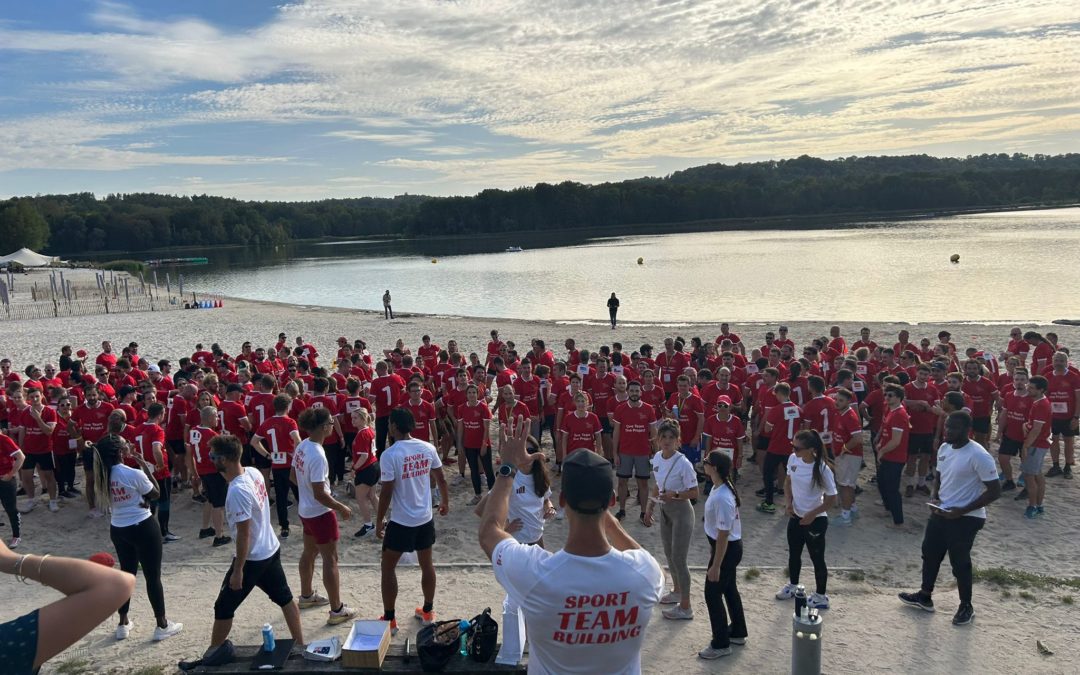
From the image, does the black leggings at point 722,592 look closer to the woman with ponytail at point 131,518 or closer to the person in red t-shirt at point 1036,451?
the woman with ponytail at point 131,518

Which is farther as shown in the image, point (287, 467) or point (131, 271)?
point (131, 271)

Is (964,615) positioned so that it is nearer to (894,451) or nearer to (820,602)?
(820,602)

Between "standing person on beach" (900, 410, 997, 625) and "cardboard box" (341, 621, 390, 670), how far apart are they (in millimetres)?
4969

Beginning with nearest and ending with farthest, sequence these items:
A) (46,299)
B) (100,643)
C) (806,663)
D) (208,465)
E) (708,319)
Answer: (806,663), (100,643), (208,465), (708,319), (46,299)

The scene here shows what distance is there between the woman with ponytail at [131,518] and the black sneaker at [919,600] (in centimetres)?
694

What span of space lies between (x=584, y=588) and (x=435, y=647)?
301cm

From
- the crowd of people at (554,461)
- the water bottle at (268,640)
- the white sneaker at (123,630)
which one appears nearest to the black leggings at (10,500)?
the crowd of people at (554,461)

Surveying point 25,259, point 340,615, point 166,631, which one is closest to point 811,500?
point 340,615

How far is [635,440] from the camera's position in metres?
8.83

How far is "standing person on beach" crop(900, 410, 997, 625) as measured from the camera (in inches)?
236

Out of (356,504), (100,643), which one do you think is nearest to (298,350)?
(356,504)

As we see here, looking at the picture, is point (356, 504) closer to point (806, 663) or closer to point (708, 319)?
point (806, 663)

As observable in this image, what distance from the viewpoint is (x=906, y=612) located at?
6.25m

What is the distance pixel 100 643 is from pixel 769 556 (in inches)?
273
